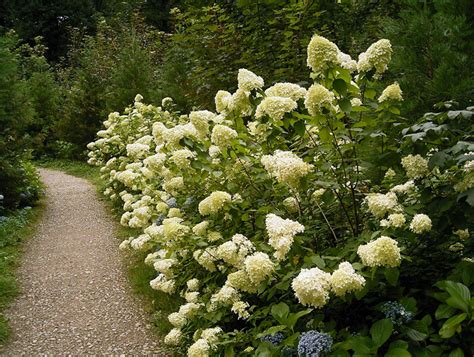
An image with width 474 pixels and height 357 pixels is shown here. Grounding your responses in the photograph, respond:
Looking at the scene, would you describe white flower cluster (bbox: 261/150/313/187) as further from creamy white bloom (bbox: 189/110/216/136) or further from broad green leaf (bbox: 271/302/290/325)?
creamy white bloom (bbox: 189/110/216/136)

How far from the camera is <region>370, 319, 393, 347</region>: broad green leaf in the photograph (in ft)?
6.24

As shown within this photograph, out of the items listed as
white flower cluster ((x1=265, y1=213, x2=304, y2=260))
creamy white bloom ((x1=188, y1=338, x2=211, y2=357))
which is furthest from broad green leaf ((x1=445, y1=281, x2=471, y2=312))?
creamy white bloom ((x1=188, y1=338, x2=211, y2=357))

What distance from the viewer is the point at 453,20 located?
8.93ft

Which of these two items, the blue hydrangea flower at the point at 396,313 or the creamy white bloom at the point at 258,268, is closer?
the blue hydrangea flower at the point at 396,313

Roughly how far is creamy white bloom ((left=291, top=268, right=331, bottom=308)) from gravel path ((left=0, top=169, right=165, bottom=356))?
6.79ft

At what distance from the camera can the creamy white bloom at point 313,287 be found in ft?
6.00

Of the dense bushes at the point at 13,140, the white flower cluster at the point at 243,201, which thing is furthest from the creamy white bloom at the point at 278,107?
the dense bushes at the point at 13,140

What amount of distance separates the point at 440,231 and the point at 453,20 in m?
1.26

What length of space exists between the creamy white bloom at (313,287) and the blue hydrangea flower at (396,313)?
34cm

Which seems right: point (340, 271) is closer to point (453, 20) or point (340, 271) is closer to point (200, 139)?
point (200, 139)

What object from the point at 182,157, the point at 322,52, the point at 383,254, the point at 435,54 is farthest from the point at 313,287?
the point at 435,54

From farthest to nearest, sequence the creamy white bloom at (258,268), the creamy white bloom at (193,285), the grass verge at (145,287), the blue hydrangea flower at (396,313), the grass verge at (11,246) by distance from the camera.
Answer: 1. the grass verge at (11,246)
2. the grass verge at (145,287)
3. the creamy white bloom at (193,285)
4. the creamy white bloom at (258,268)
5. the blue hydrangea flower at (396,313)

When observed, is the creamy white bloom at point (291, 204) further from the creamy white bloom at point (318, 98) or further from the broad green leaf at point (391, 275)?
the broad green leaf at point (391, 275)

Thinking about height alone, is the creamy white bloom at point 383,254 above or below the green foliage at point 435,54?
below
